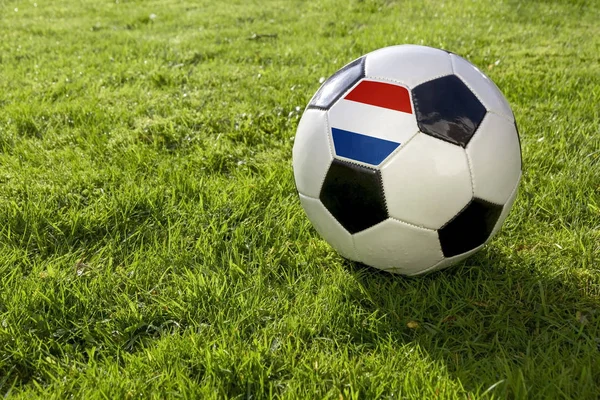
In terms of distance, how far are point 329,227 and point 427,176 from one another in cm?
57

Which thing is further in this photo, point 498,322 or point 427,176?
point 498,322

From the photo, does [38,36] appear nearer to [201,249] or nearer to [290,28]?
[290,28]

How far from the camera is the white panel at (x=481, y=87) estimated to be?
231 centimetres

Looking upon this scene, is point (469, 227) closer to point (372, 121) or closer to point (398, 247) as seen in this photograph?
point (398, 247)

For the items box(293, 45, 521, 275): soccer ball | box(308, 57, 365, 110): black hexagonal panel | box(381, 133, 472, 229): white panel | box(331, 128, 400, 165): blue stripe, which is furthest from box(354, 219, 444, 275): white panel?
box(308, 57, 365, 110): black hexagonal panel

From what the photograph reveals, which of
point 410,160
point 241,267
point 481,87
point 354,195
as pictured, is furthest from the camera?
point 241,267

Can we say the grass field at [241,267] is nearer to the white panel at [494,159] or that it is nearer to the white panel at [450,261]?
the white panel at [450,261]

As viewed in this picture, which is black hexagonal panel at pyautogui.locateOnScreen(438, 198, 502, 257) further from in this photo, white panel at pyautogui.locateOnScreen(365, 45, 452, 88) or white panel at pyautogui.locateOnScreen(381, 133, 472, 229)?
white panel at pyautogui.locateOnScreen(365, 45, 452, 88)

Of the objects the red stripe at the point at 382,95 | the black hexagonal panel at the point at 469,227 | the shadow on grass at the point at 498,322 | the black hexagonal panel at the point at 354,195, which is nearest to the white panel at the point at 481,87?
the red stripe at the point at 382,95

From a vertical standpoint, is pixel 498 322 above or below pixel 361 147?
below

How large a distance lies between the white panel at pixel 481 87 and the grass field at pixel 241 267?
0.86 meters

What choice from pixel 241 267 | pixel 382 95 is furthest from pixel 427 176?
pixel 241 267

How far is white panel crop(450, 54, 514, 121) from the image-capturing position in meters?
2.31

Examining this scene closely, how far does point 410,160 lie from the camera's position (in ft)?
7.02
